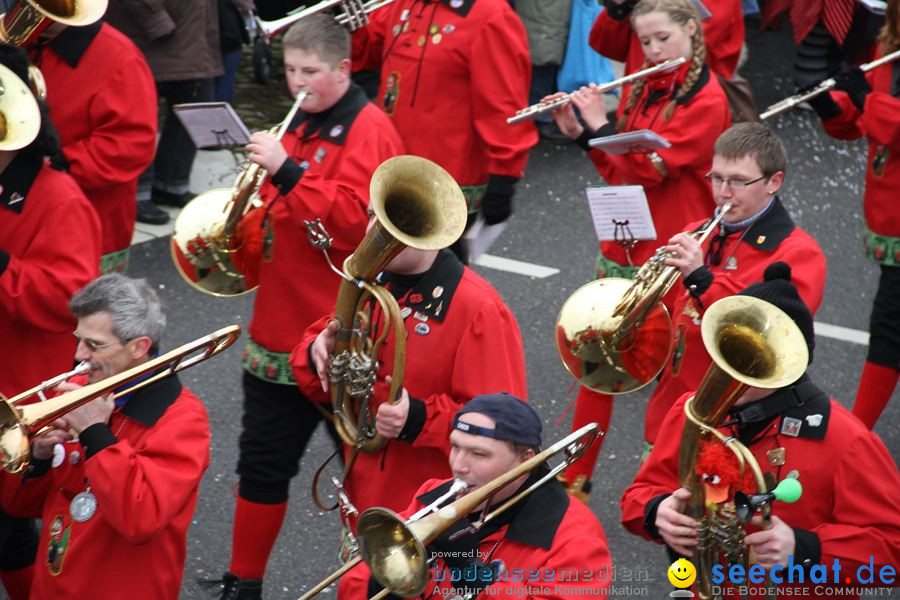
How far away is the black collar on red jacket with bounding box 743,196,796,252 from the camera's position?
440 centimetres

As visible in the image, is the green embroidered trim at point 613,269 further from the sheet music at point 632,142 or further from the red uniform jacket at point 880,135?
the red uniform jacket at point 880,135

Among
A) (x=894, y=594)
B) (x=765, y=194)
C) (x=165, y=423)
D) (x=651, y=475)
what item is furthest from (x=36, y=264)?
(x=894, y=594)

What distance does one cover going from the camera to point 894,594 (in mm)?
4945

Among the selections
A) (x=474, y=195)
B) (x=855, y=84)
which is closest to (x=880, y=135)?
(x=855, y=84)

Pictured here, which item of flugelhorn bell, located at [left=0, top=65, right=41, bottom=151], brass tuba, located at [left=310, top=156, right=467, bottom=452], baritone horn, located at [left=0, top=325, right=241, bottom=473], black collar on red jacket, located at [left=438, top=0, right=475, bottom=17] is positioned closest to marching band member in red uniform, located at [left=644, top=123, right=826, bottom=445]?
brass tuba, located at [left=310, top=156, right=467, bottom=452]

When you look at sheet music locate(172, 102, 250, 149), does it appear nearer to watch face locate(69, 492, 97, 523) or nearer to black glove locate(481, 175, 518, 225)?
black glove locate(481, 175, 518, 225)

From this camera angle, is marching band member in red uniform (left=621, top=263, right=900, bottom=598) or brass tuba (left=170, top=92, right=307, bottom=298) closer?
marching band member in red uniform (left=621, top=263, right=900, bottom=598)

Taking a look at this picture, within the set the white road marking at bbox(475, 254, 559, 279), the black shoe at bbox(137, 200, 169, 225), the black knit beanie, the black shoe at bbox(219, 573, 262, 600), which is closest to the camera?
the black knit beanie

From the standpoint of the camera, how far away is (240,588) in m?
4.75

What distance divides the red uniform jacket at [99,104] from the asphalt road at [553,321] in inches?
51.3

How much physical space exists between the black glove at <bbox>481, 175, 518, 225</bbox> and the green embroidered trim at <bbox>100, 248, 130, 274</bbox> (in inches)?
62.4

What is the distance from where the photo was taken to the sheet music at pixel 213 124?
4.88 m

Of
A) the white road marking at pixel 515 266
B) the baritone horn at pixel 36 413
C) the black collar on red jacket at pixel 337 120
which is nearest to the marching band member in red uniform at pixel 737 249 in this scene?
the black collar on red jacket at pixel 337 120

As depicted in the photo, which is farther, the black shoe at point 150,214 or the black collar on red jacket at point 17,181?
the black shoe at point 150,214
